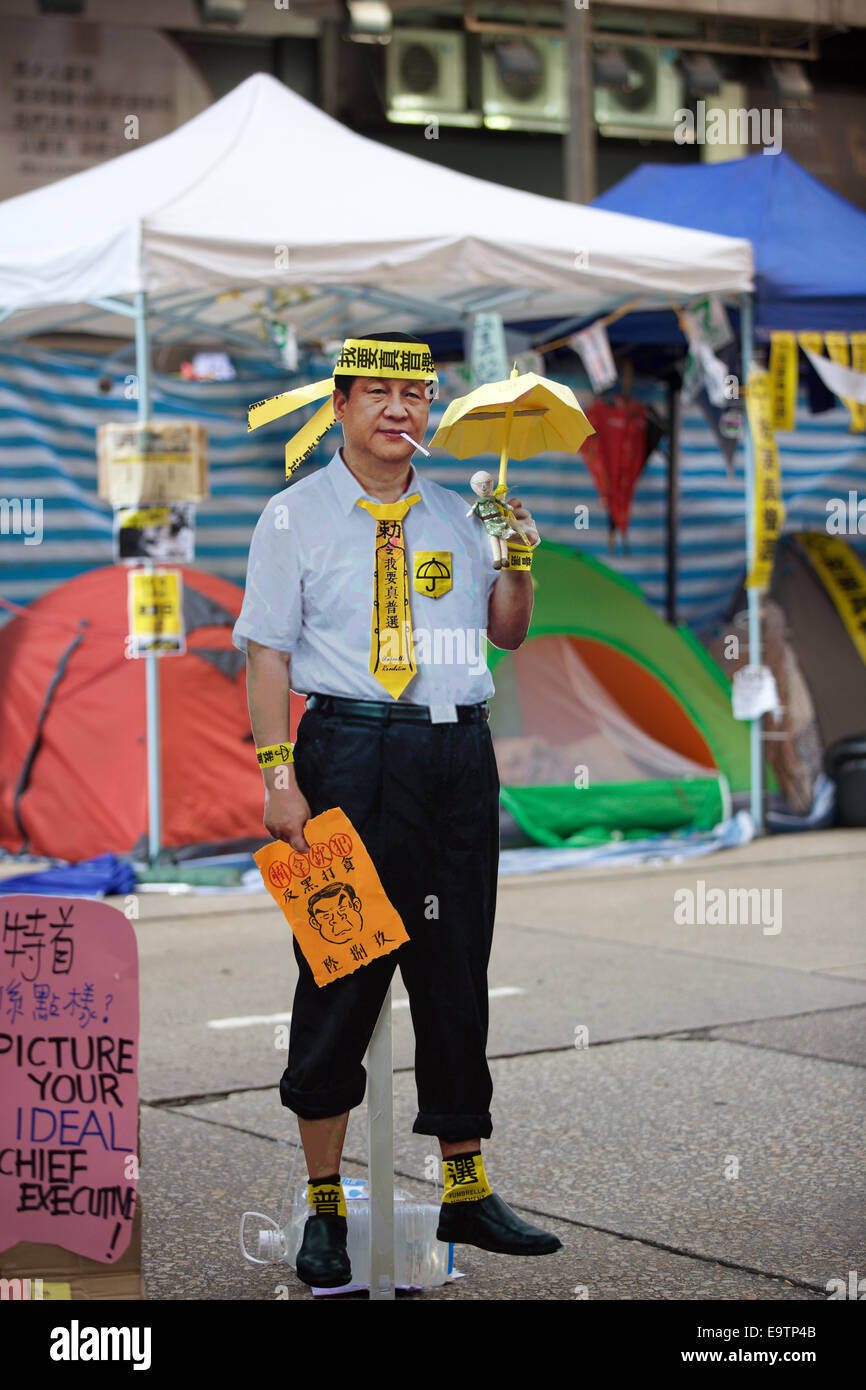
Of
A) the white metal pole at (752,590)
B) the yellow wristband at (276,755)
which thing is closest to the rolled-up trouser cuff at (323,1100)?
the yellow wristband at (276,755)

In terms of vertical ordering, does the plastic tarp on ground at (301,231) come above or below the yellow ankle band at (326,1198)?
above

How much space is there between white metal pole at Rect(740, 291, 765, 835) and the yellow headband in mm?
6481

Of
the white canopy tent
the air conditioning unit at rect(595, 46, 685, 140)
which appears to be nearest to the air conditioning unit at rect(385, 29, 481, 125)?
the air conditioning unit at rect(595, 46, 685, 140)

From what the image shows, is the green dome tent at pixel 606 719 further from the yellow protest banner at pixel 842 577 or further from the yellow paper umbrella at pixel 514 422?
the yellow paper umbrella at pixel 514 422

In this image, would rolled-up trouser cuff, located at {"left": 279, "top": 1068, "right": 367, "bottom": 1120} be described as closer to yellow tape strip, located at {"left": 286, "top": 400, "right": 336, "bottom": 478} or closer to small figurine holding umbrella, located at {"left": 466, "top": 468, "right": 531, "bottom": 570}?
small figurine holding umbrella, located at {"left": 466, "top": 468, "right": 531, "bottom": 570}

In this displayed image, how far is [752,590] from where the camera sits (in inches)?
380

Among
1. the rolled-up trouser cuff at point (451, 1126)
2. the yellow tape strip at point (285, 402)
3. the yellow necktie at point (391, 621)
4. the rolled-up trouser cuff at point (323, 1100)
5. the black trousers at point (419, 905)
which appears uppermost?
the yellow tape strip at point (285, 402)

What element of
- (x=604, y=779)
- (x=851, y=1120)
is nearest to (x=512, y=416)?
(x=851, y=1120)

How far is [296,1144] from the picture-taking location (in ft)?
14.6

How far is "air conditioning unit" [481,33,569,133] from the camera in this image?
1623 centimetres

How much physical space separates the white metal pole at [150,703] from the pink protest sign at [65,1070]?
5136 millimetres

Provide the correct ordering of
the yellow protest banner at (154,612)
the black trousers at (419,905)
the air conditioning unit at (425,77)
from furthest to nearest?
the air conditioning unit at (425,77) < the yellow protest banner at (154,612) < the black trousers at (419,905)

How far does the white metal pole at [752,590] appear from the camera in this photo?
951 centimetres
